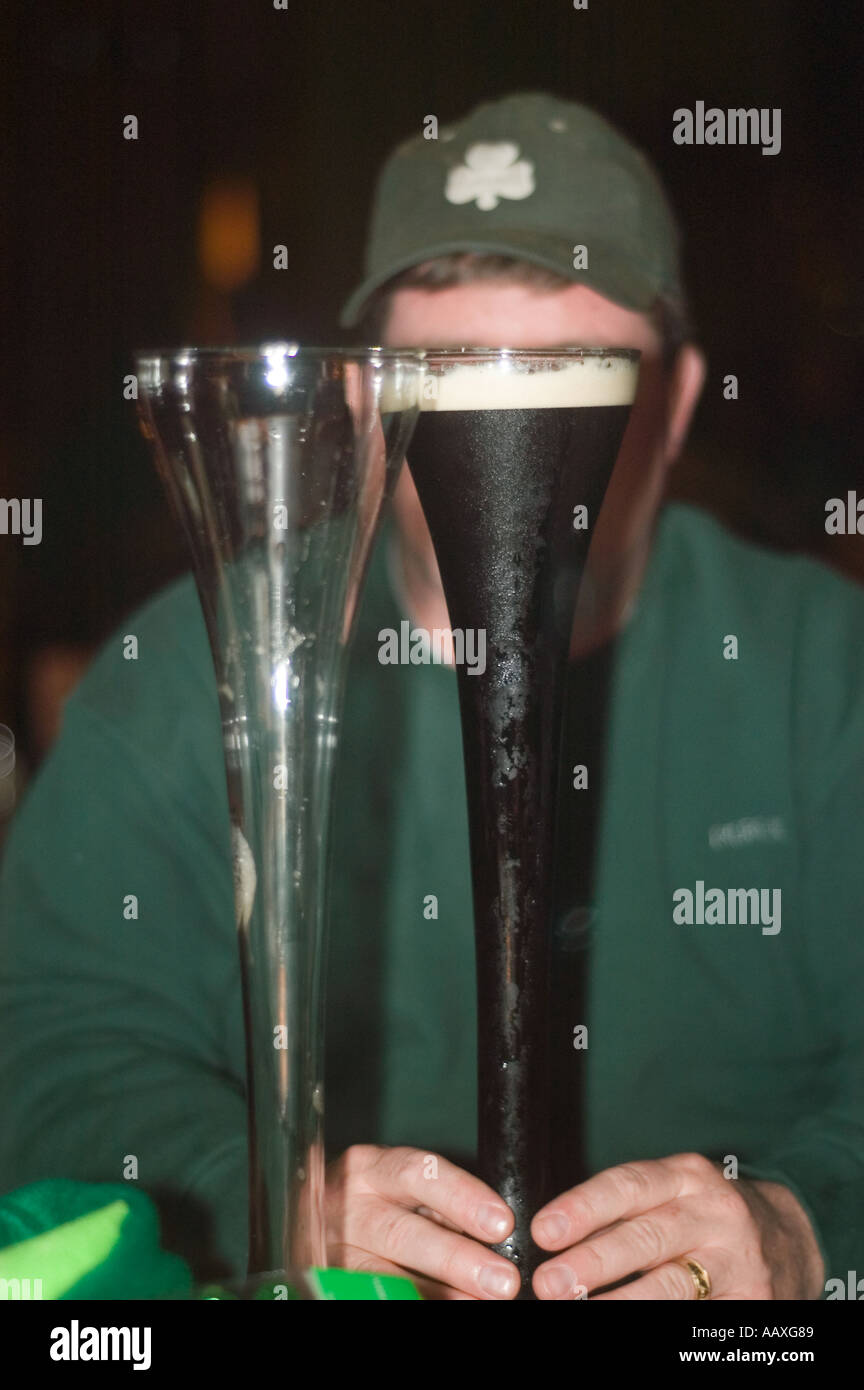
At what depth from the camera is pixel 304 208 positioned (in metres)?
1.25

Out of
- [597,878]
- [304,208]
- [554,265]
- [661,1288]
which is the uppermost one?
[304,208]

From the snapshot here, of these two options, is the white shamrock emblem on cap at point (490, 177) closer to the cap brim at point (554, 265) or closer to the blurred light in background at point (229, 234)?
the cap brim at point (554, 265)

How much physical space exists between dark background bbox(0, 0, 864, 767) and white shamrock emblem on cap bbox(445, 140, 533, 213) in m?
0.29

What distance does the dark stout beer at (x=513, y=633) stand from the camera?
0.28 meters

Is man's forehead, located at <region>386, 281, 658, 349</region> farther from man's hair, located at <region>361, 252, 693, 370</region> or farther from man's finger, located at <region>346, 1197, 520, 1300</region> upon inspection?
man's finger, located at <region>346, 1197, 520, 1300</region>

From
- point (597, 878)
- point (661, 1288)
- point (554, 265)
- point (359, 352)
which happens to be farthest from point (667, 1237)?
point (554, 265)

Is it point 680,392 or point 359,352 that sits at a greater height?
point 680,392

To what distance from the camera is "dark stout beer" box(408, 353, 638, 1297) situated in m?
0.28

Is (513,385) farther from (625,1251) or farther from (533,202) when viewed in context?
(533,202)

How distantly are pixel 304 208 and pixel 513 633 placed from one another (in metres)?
1.07

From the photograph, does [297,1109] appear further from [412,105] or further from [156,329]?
[156,329]

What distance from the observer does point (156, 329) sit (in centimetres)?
141

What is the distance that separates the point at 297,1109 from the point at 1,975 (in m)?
0.48

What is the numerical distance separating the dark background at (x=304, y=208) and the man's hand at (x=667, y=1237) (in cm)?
86
